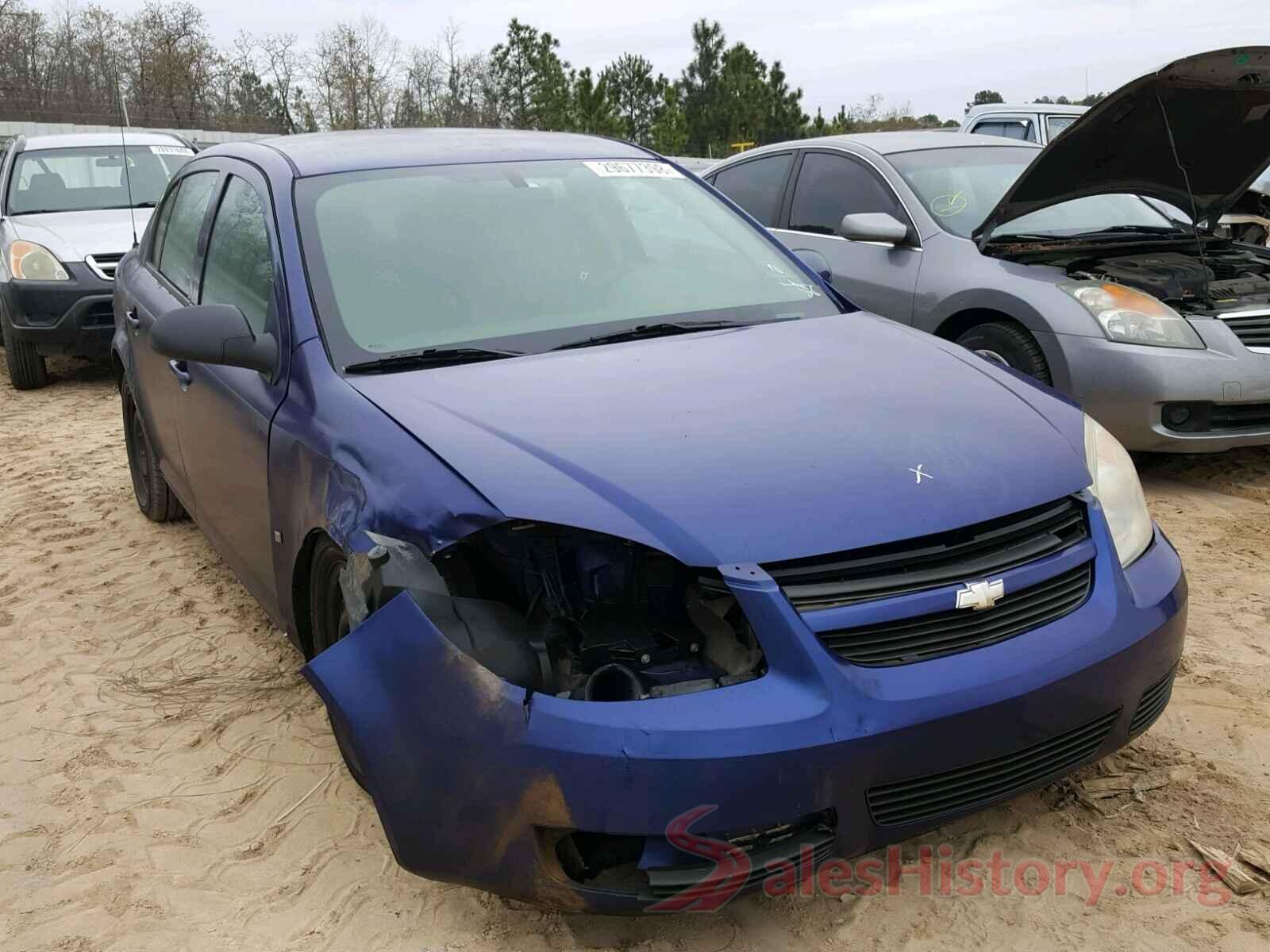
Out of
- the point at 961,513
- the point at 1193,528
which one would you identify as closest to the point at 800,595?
the point at 961,513

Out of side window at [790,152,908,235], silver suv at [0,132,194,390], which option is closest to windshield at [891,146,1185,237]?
side window at [790,152,908,235]

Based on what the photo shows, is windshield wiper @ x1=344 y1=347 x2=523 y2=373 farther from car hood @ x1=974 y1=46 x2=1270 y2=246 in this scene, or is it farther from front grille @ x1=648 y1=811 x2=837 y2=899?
car hood @ x1=974 y1=46 x2=1270 y2=246

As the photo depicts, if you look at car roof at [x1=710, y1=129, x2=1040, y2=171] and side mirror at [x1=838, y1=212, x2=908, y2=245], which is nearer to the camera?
side mirror at [x1=838, y1=212, x2=908, y2=245]

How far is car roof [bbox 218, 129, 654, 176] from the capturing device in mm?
3385

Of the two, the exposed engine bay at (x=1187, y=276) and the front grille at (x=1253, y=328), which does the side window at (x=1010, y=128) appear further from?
the front grille at (x=1253, y=328)

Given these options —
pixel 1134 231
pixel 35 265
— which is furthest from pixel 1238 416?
pixel 35 265

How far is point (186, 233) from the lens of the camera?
414 centimetres

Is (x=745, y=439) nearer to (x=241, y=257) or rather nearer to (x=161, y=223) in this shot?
(x=241, y=257)

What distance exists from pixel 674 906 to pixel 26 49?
4497 cm

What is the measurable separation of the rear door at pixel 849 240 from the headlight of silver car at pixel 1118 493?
2875 millimetres

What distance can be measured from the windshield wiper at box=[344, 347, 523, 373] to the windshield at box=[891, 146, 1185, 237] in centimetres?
347

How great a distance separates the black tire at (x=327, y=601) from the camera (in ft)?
8.41

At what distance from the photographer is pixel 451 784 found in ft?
6.75

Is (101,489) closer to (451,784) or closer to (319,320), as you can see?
(319,320)
